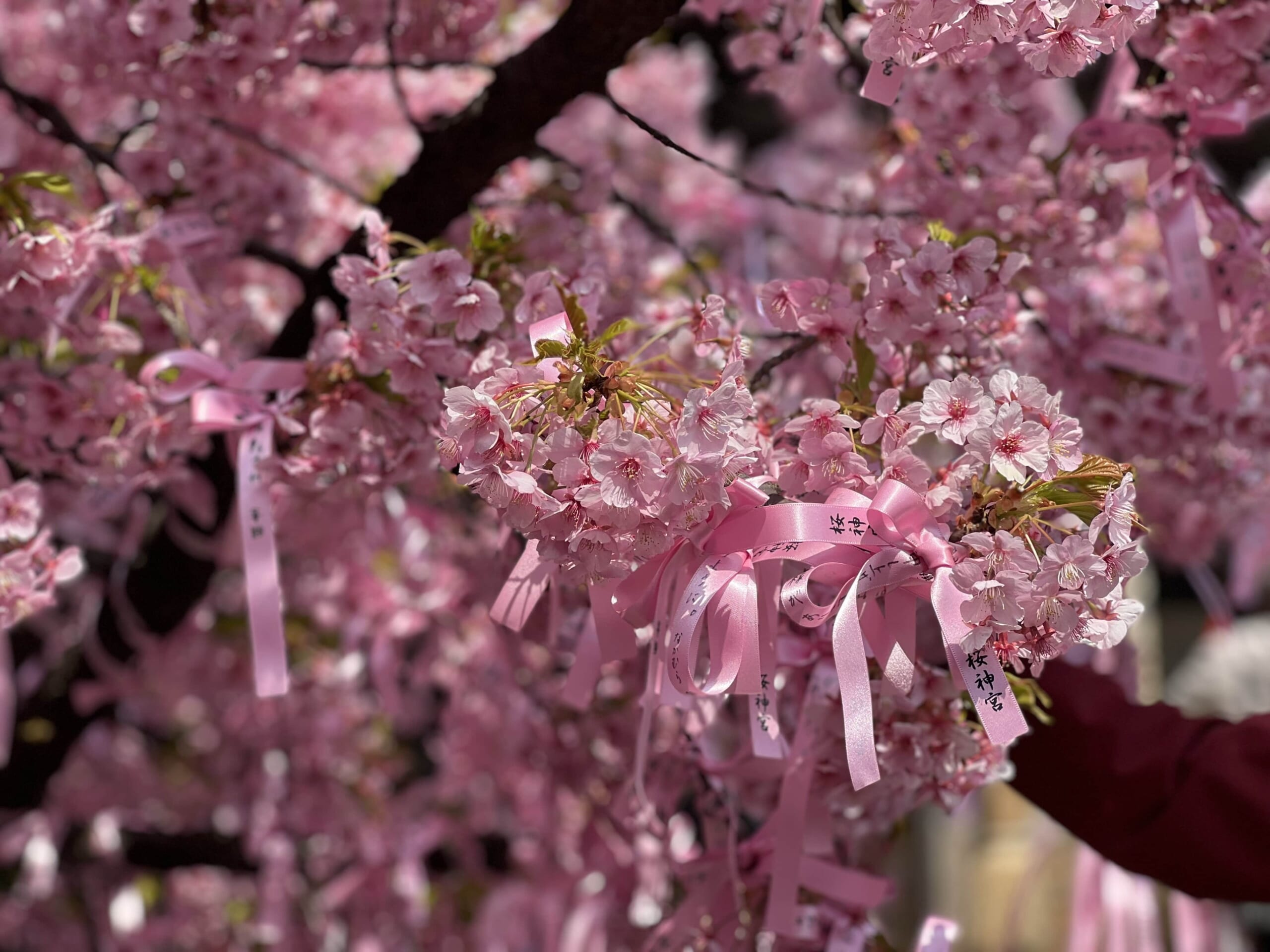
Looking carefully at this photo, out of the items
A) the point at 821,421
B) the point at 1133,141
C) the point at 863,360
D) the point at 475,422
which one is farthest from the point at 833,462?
the point at 1133,141

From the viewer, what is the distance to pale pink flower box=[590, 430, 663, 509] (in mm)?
687

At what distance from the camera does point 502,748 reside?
189 cm

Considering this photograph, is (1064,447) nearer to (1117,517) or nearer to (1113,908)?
(1117,517)

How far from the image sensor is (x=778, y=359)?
3.21 feet

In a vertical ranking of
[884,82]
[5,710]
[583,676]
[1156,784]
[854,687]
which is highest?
[884,82]

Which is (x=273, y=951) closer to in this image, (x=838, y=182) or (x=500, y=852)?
(x=500, y=852)

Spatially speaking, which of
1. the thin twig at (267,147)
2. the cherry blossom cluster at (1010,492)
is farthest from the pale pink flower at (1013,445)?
the thin twig at (267,147)

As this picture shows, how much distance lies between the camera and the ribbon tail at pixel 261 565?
38.9 inches

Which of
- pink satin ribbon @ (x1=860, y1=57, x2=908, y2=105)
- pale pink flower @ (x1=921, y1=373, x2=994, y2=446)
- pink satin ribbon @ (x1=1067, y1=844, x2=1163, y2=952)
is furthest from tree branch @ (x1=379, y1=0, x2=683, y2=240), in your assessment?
pink satin ribbon @ (x1=1067, y1=844, x2=1163, y2=952)

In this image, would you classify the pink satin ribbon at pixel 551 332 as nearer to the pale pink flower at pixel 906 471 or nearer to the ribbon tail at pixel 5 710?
the pale pink flower at pixel 906 471

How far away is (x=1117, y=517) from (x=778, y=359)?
0.35m

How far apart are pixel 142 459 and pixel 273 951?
1.28 metres

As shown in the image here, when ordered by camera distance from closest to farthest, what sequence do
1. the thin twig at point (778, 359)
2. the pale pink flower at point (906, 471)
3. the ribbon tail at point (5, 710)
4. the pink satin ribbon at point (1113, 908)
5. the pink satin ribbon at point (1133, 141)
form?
the pale pink flower at point (906, 471), the thin twig at point (778, 359), the pink satin ribbon at point (1133, 141), the ribbon tail at point (5, 710), the pink satin ribbon at point (1113, 908)

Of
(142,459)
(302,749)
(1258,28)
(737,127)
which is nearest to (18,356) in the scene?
(142,459)
